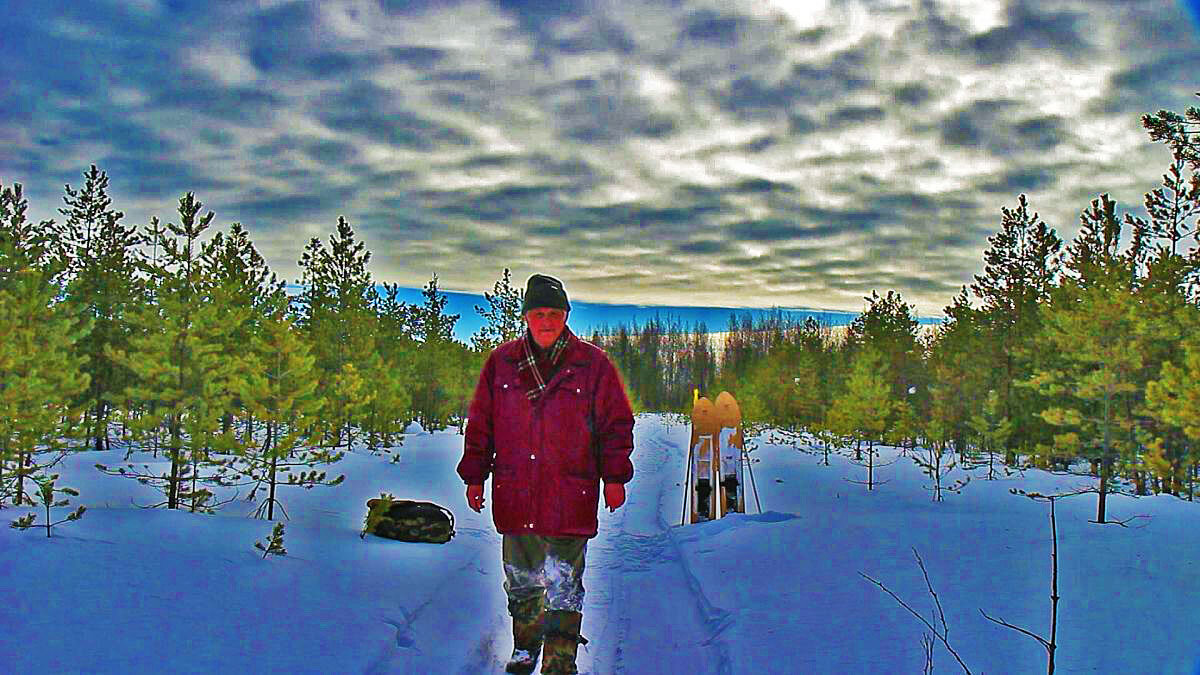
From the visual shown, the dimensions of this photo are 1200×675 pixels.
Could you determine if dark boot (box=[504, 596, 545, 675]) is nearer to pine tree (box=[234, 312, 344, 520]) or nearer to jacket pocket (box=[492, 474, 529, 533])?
jacket pocket (box=[492, 474, 529, 533])

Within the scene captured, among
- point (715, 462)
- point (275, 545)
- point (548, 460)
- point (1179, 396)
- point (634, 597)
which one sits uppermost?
point (1179, 396)

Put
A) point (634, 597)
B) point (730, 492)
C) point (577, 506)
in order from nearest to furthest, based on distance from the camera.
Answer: point (577, 506) → point (634, 597) → point (730, 492)

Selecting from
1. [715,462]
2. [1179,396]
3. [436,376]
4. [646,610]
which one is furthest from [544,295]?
[436,376]

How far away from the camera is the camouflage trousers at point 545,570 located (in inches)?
182

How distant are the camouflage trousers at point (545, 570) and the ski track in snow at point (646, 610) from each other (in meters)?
0.60

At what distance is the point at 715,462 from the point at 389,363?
2155 centimetres

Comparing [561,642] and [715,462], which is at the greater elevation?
[715,462]

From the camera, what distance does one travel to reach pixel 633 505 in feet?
45.9

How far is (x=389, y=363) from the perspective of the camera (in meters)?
30.5

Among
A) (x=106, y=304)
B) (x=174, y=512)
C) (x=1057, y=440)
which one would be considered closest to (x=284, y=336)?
(x=174, y=512)

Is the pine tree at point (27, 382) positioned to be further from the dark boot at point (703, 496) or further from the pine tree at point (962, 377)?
the pine tree at point (962, 377)

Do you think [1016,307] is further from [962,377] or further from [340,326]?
[340,326]

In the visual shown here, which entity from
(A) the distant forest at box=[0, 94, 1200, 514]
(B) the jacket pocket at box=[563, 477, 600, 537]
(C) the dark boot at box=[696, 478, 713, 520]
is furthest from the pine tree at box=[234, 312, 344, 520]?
(B) the jacket pocket at box=[563, 477, 600, 537]

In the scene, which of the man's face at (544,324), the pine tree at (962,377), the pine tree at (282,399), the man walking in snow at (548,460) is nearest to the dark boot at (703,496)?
the pine tree at (282,399)
